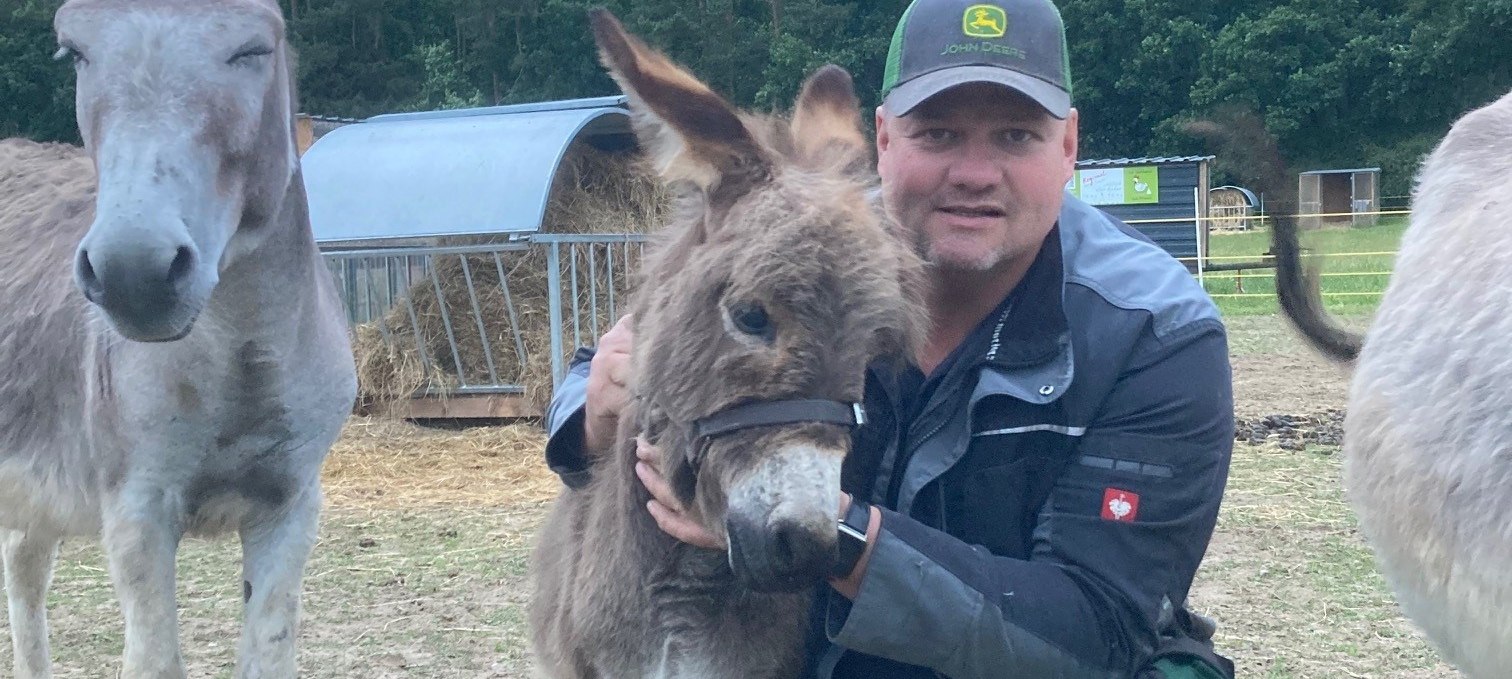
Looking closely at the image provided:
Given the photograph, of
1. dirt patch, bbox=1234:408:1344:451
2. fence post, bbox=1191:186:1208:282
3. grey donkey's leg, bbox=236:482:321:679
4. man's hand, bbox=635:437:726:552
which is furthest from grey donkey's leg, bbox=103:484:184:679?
fence post, bbox=1191:186:1208:282

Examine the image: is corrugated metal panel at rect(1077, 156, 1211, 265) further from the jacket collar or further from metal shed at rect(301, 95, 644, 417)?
the jacket collar

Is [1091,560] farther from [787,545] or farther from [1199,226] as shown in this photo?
[1199,226]

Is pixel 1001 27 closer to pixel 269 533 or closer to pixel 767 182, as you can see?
pixel 767 182

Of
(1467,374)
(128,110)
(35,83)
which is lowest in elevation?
(1467,374)

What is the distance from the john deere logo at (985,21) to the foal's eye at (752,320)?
0.80m

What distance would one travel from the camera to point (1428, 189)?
305cm

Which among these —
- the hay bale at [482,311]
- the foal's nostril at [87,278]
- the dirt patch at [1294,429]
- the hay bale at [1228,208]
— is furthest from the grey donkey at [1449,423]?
the hay bale at [1228,208]

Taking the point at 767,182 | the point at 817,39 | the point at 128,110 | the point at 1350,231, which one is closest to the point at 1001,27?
the point at 767,182

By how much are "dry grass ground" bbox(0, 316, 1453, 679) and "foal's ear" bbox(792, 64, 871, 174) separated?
7.80 ft

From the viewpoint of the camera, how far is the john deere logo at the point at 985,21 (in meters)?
2.28

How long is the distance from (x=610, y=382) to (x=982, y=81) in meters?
0.82

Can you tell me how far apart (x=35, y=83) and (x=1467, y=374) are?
31556mm

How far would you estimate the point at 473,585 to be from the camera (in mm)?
5195

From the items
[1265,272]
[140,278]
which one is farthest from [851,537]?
[1265,272]
